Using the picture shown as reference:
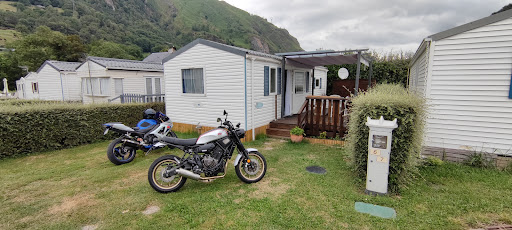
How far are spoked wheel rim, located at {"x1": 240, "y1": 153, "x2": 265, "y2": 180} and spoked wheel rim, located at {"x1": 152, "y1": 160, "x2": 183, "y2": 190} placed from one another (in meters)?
1.09

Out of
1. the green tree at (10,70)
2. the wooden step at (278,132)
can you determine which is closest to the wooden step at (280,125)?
the wooden step at (278,132)

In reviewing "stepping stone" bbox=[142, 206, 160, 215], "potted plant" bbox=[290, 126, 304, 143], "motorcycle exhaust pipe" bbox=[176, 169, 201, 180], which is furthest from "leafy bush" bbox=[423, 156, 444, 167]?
"stepping stone" bbox=[142, 206, 160, 215]

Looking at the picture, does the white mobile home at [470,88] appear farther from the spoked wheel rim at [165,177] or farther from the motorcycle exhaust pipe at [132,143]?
the motorcycle exhaust pipe at [132,143]

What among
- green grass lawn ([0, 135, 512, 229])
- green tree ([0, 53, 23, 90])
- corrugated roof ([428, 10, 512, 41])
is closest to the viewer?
green grass lawn ([0, 135, 512, 229])

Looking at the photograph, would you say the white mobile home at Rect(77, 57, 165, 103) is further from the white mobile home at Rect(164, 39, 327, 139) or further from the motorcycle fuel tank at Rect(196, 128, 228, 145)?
the motorcycle fuel tank at Rect(196, 128, 228, 145)

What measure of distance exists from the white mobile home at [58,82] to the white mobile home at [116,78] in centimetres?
198

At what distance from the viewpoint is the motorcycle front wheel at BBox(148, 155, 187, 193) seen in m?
3.63

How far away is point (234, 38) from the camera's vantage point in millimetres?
62812

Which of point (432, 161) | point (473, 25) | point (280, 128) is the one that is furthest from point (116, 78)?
point (473, 25)

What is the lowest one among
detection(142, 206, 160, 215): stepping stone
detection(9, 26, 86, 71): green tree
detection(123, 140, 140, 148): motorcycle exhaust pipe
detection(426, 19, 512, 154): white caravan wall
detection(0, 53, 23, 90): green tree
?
detection(142, 206, 160, 215): stepping stone

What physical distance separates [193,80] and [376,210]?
651cm

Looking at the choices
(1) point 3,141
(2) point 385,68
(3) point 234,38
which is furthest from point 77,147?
(3) point 234,38

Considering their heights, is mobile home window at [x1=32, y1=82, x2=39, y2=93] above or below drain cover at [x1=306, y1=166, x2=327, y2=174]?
above

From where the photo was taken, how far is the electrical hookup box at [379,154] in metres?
3.35
